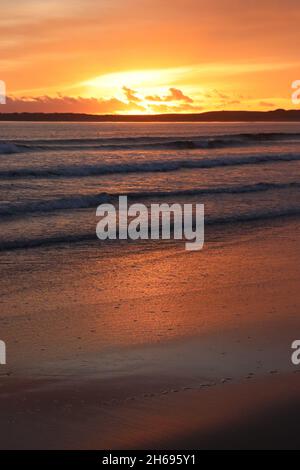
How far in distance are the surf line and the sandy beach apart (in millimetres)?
2158

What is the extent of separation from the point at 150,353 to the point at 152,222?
8.55 meters

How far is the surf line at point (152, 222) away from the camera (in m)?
13.7

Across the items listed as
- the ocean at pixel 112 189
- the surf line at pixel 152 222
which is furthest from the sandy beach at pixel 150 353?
the ocean at pixel 112 189

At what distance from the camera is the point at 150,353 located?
23.2 ft

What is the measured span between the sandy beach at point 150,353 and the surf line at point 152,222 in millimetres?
2158

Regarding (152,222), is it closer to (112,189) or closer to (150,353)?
(112,189)

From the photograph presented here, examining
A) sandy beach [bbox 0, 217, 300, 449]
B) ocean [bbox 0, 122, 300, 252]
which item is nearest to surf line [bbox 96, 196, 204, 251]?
ocean [bbox 0, 122, 300, 252]

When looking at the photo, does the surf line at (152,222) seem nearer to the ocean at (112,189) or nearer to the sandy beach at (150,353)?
the ocean at (112,189)

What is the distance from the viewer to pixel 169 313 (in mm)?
8500

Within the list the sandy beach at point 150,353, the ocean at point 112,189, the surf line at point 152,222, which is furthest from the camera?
the ocean at point 112,189

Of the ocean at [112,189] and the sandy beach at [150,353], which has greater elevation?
the ocean at [112,189]

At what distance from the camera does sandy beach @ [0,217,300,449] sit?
5461 mm

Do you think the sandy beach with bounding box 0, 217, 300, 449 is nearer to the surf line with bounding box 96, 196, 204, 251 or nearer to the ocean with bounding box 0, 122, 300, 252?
the surf line with bounding box 96, 196, 204, 251

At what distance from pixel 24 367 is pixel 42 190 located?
14.5 meters
